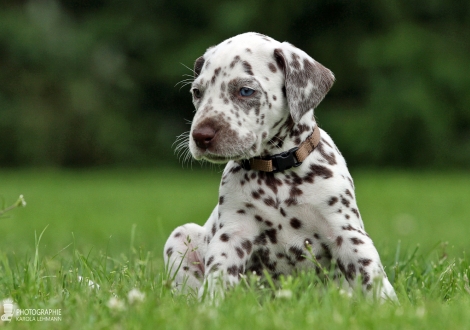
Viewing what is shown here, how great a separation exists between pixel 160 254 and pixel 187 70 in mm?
14815

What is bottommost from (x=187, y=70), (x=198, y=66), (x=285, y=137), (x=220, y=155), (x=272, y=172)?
(x=187, y=70)

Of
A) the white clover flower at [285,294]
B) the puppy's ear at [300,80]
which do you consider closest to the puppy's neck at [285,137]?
the puppy's ear at [300,80]

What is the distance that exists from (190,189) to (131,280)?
13.2 meters

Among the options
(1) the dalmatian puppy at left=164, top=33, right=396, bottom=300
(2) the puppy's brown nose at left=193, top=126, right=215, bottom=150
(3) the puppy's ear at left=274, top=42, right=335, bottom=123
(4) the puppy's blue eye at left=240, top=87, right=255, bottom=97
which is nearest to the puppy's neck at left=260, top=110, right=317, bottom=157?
(1) the dalmatian puppy at left=164, top=33, right=396, bottom=300

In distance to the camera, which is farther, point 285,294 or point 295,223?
point 295,223

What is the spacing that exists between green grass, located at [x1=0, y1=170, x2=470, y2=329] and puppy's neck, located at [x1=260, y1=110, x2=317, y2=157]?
0.78 meters

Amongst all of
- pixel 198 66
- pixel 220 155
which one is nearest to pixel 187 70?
pixel 198 66

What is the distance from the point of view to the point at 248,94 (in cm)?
435

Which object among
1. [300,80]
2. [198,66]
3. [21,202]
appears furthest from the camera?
[198,66]

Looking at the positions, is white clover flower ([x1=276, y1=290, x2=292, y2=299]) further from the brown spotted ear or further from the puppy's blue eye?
the brown spotted ear

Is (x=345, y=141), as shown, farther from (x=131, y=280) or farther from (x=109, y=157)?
(x=131, y=280)

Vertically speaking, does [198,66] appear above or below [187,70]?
above

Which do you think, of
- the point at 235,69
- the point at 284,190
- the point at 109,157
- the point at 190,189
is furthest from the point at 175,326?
the point at 109,157

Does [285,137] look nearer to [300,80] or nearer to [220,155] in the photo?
[300,80]
